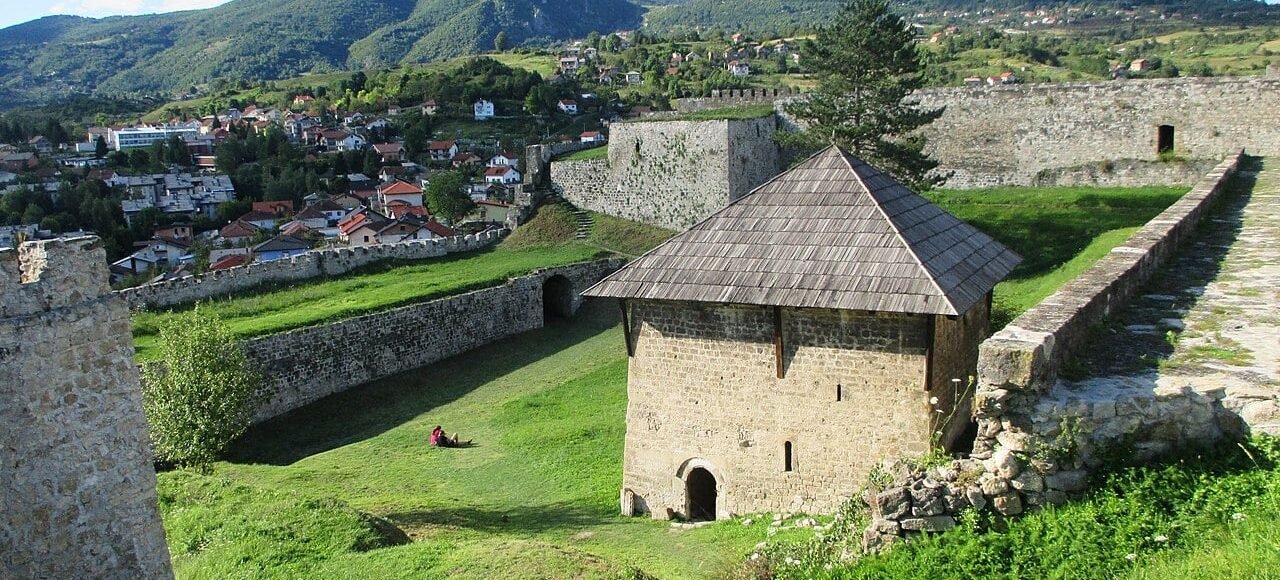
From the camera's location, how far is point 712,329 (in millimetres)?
10789

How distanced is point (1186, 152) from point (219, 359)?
948 inches

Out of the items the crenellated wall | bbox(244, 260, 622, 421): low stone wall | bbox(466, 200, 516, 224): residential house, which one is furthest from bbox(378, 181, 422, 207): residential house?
the crenellated wall

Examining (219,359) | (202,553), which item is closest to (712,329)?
(202,553)

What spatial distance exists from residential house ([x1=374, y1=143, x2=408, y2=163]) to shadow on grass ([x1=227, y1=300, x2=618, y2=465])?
7151cm

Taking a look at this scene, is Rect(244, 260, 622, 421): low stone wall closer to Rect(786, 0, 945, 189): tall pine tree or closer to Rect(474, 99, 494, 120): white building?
Rect(786, 0, 945, 189): tall pine tree

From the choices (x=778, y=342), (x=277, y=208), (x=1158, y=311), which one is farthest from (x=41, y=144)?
(x=1158, y=311)

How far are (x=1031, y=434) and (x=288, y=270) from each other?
21507 millimetres

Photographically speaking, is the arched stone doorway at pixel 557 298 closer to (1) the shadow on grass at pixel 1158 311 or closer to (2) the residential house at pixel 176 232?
(1) the shadow on grass at pixel 1158 311

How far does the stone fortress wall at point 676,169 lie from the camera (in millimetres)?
27094

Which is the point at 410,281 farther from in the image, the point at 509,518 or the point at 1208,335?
the point at 1208,335

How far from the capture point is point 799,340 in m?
10.3

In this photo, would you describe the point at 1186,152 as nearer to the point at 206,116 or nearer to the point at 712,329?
the point at 712,329

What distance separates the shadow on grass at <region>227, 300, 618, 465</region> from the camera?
17906 mm

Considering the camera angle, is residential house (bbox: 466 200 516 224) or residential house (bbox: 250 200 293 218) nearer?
residential house (bbox: 466 200 516 224)
